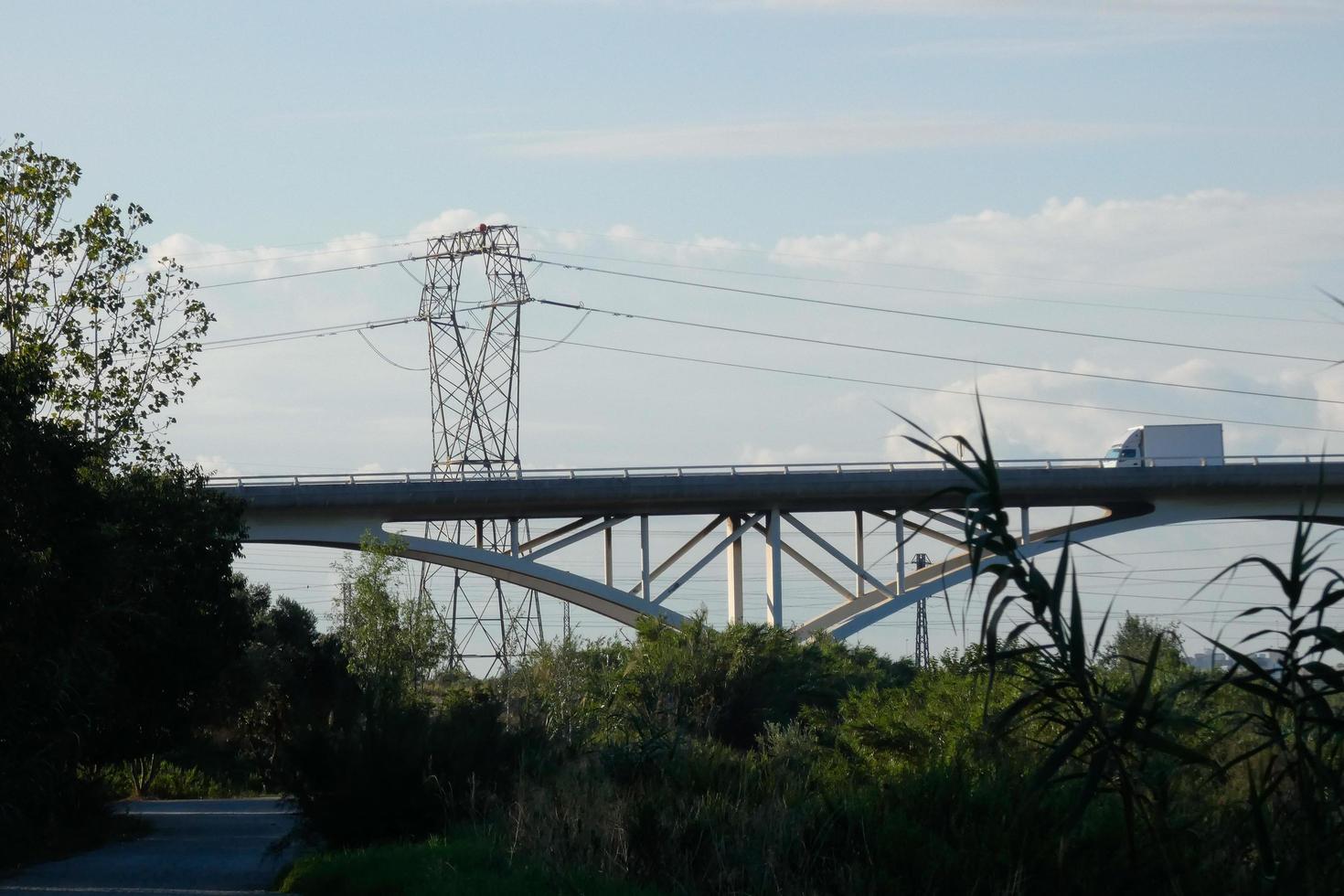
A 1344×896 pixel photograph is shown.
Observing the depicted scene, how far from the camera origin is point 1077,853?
1118cm

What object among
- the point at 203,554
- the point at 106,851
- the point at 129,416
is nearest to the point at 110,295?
the point at 129,416

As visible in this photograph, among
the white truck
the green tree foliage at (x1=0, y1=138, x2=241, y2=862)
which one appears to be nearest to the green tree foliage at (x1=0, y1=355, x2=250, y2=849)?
the green tree foliage at (x1=0, y1=138, x2=241, y2=862)

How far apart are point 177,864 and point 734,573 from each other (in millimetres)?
29498

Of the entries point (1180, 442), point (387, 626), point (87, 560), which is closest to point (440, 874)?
point (87, 560)

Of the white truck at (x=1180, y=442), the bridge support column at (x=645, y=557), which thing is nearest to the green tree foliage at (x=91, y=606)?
the bridge support column at (x=645, y=557)

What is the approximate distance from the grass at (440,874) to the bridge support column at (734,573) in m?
30.4

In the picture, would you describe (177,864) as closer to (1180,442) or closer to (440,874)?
(440,874)

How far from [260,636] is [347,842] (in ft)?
99.6

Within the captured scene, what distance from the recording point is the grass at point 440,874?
11.4m

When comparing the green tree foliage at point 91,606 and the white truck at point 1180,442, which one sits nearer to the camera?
the green tree foliage at point 91,606

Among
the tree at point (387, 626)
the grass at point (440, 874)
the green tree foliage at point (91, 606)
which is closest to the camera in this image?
the grass at point (440, 874)

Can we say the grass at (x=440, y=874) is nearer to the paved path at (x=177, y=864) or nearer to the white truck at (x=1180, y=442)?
the paved path at (x=177, y=864)

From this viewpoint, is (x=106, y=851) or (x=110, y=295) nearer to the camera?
(x=106, y=851)

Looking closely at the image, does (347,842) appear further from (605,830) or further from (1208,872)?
(1208,872)
